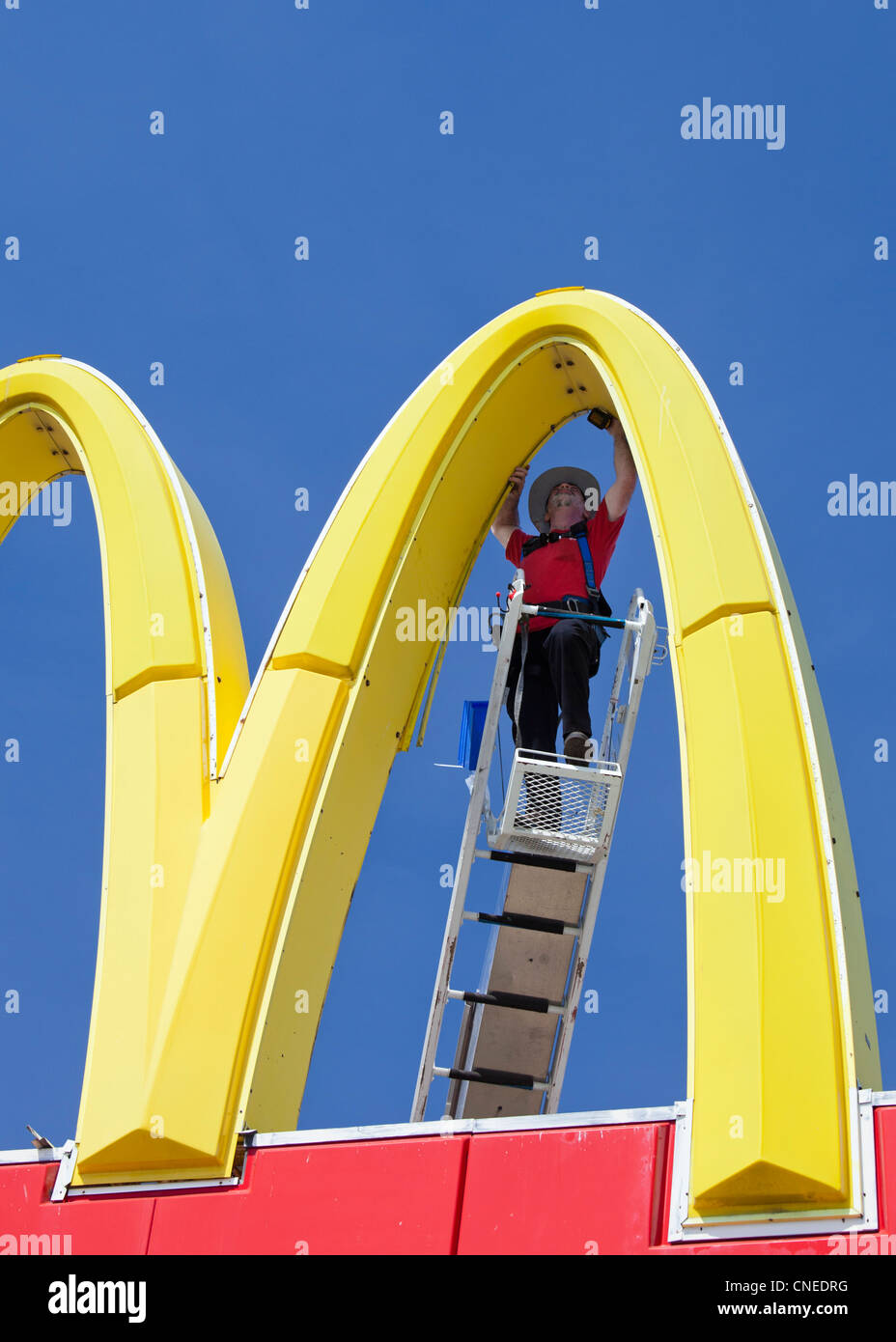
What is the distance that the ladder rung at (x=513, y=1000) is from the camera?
9875mm

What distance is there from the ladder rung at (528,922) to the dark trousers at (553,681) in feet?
3.74

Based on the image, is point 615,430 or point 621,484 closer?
point 621,484

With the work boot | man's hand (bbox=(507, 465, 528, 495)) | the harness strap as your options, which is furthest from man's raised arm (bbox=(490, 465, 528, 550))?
the work boot

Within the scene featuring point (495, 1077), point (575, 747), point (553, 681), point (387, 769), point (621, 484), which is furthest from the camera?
point (621, 484)

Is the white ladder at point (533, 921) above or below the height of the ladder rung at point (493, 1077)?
above

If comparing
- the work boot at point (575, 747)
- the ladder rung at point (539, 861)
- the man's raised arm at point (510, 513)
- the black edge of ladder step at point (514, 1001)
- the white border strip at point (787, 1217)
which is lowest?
the white border strip at point (787, 1217)

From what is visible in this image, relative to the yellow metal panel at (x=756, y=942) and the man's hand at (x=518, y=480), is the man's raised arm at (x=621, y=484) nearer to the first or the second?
the man's hand at (x=518, y=480)

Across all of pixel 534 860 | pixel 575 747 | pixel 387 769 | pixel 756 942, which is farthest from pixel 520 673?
pixel 756 942

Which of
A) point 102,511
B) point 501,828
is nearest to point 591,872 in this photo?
point 501,828

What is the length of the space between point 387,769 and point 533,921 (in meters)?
1.41

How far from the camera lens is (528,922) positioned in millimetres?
10055

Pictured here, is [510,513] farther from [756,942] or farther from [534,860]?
[756,942]

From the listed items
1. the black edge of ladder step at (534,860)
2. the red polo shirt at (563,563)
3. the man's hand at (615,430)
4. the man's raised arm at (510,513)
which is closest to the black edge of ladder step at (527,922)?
the black edge of ladder step at (534,860)
